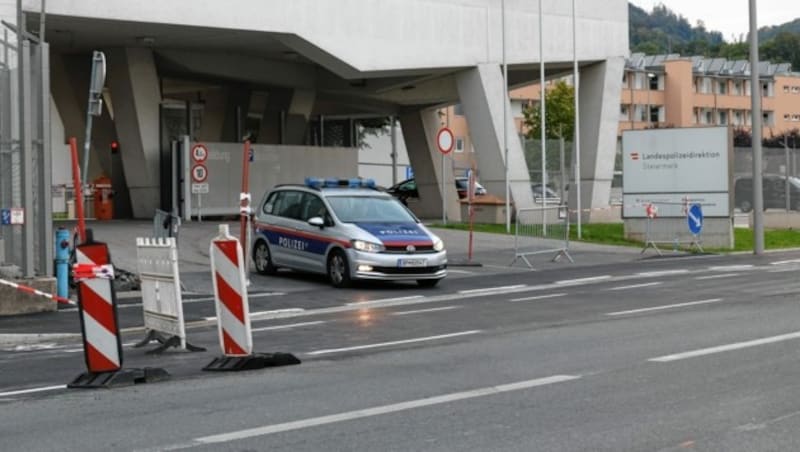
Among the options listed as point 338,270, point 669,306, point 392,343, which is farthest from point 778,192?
point 392,343

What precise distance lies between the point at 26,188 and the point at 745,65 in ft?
364

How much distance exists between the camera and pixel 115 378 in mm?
10266

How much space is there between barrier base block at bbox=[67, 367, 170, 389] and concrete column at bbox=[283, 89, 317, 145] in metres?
35.2

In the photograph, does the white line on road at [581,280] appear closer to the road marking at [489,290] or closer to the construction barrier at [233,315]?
the road marking at [489,290]

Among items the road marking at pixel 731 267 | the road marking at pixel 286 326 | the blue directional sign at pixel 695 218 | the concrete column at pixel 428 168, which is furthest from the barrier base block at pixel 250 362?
the concrete column at pixel 428 168

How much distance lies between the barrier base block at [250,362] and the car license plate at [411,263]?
1009 cm

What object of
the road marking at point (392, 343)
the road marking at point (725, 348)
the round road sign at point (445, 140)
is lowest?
the road marking at point (392, 343)

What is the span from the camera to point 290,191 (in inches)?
939

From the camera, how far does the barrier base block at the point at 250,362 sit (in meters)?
11.0

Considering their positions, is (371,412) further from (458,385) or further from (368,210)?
(368,210)

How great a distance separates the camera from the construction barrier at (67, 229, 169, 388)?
34.1 feet

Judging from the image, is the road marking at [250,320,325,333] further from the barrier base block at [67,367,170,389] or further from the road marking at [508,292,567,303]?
the barrier base block at [67,367,170,389]

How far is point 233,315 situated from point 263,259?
43.2 ft

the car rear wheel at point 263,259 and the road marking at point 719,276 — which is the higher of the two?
the car rear wheel at point 263,259
